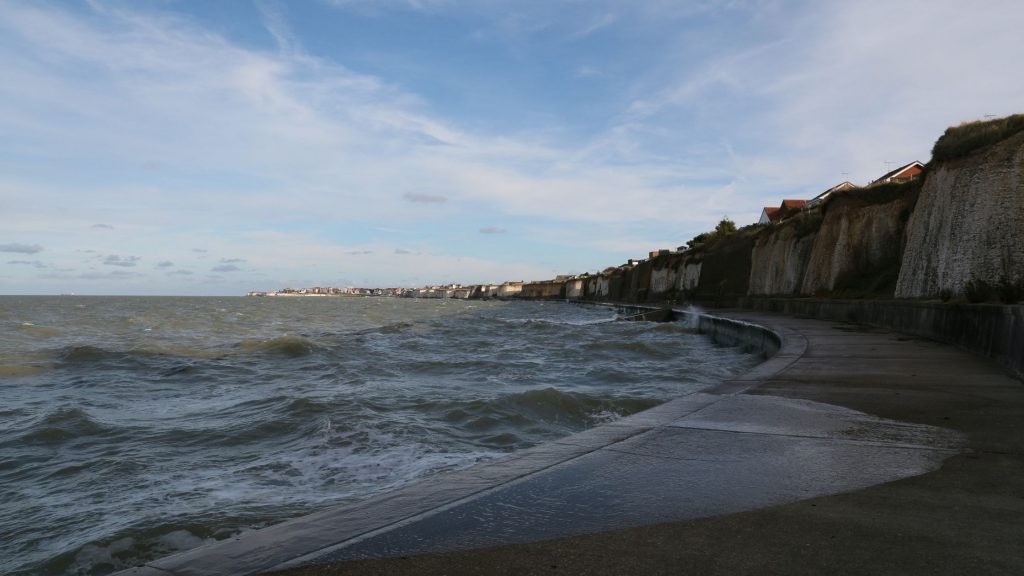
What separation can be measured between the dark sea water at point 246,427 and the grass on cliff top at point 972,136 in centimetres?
753

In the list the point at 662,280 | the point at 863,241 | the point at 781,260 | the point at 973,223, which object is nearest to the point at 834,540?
the point at 973,223

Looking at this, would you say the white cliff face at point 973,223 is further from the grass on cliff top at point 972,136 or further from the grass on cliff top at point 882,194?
the grass on cliff top at point 882,194

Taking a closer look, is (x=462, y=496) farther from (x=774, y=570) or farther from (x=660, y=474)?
(x=774, y=570)

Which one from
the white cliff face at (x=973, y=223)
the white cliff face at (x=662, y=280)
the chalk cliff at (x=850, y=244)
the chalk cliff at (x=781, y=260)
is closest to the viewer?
the white cliff face at (x=973, y=223)

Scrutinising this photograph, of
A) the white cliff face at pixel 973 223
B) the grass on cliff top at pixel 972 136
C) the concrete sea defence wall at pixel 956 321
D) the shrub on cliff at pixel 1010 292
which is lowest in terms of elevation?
the concrete sea defence wall at pixel 956 321

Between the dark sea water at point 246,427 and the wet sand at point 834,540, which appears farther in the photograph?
the dark sea water at point 246,427

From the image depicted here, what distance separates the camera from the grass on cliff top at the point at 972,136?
14609mm

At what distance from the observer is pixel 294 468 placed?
19.8ft

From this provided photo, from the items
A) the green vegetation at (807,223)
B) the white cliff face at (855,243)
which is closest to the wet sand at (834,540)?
the white cliff face at (855,243)

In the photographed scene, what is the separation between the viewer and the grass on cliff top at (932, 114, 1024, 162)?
14.6 metres

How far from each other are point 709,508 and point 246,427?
655 centimetres

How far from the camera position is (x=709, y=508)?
3021mm

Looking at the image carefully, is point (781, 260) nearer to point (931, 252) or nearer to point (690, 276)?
point (690, 276)

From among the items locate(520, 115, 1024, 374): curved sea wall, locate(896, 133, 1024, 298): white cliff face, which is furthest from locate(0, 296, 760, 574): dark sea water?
locate(896, 133, 1024, 298): white cliff face
